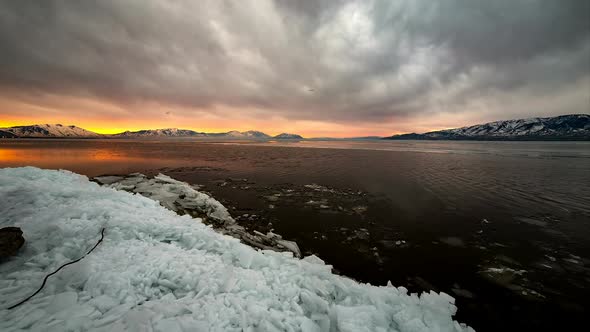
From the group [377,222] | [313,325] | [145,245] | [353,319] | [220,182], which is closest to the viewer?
[313,325]

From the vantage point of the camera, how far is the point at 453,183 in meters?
21.1

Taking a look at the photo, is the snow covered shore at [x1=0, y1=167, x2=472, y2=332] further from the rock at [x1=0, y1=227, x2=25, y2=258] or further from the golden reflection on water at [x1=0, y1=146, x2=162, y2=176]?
the golden reflection on water at [x1=0, y1=146, x2=162, y2=176]

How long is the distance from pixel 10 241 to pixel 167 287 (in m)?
3.97

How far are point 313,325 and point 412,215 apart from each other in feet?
35.0

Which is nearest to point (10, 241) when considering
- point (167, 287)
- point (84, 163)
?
point (167, 287)

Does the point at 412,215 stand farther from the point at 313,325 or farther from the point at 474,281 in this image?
the point at 313,325

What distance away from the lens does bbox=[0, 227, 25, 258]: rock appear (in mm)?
5082

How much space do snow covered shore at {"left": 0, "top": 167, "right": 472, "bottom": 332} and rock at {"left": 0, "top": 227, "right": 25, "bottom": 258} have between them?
6.7 inches

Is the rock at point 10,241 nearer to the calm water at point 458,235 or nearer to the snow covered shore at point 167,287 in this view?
the snow covered shore at point 167,287

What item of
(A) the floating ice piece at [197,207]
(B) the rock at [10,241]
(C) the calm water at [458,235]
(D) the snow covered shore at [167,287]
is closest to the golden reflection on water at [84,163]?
(A) the floating ice piece at [197,207]

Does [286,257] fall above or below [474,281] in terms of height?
above

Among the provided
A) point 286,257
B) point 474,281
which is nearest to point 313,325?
point 286,257

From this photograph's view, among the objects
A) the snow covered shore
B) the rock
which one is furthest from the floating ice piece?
the rock

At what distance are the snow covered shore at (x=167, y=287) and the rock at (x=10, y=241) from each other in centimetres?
17
